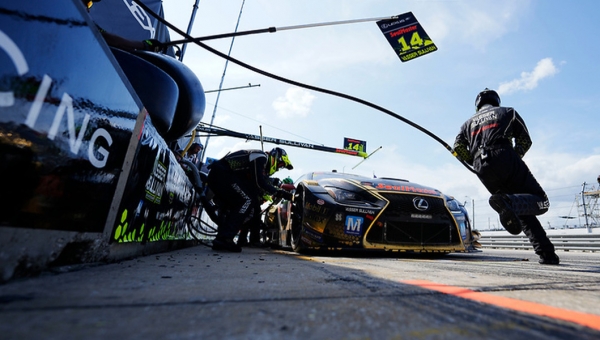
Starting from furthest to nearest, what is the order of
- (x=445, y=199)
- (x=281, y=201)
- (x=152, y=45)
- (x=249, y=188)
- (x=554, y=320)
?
A: 1. (x=281, y=201)
2. (x=249, y=188)
3. (x=445, y=199)
4. (x=152, y=45)
5. (x=554, y=320)

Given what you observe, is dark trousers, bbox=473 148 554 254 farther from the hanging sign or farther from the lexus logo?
the hanging sign

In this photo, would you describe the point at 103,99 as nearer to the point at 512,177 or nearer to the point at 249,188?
the point at 249,188

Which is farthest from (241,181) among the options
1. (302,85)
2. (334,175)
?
(302,85)

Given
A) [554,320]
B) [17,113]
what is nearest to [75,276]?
[17,113]

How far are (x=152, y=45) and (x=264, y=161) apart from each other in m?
1.89

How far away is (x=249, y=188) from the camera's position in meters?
3.97

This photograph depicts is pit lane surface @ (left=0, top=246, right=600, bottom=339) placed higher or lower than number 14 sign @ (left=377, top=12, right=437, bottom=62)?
lower

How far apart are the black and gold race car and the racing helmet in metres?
0.98

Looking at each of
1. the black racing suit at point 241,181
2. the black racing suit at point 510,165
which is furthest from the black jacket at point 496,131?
the black racing suit at point 241,181

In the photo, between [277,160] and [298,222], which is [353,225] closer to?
[298,222]

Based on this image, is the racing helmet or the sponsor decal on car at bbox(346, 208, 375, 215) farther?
the racing helmet

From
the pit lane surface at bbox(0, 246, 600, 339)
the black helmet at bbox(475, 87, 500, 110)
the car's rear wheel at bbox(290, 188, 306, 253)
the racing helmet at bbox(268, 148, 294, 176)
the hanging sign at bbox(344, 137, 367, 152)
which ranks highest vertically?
the hanging sign at bbox(344, 137, 367, 152)

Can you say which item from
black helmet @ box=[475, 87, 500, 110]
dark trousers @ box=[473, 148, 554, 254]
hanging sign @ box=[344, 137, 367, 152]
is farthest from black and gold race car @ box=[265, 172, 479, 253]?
hanging sign @ box=[344, 137, 367, 152]

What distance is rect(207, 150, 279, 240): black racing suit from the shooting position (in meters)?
3.87
